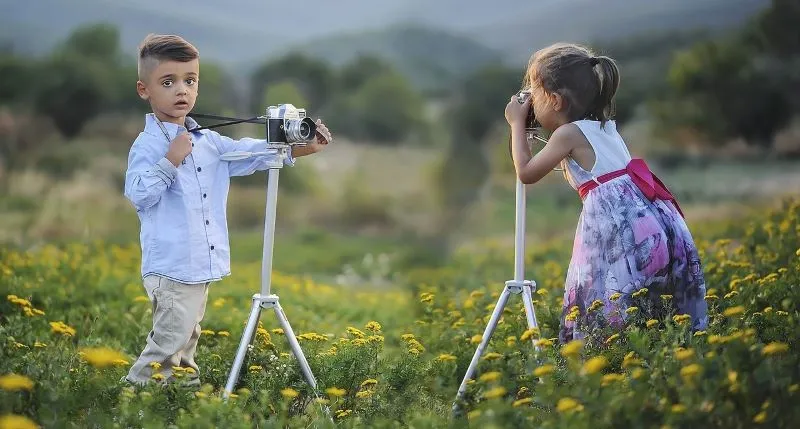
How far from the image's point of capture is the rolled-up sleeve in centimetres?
393

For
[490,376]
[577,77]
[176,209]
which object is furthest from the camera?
[577,77]

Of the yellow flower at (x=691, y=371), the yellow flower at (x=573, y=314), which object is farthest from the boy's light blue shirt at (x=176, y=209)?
the yellow flower at (x=691, y=371)

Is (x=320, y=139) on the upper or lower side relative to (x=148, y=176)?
upper

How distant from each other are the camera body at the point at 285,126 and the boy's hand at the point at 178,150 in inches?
13.1

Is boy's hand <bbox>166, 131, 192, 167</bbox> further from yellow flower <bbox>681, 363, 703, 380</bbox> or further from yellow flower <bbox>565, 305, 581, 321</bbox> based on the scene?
yellow flower <bbox>681, 363, 703, 380</bbox>

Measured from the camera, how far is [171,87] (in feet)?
13.4

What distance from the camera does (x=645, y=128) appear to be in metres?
12.3

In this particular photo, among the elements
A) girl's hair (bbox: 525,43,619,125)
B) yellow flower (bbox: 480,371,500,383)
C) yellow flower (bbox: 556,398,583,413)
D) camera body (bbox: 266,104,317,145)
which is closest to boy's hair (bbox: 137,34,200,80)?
camera body (bbox: 266,104,317,145)

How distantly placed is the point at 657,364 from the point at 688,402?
55 cm

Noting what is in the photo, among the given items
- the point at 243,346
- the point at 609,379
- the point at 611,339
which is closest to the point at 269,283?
the point at 243,346

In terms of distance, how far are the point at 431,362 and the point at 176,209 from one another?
3.99ft

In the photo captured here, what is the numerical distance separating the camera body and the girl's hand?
2.61 ft

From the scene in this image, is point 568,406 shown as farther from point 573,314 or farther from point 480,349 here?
point 573,314

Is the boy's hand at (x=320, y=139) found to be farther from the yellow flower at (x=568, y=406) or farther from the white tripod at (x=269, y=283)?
the yellow flower at (x=568, y=406)
